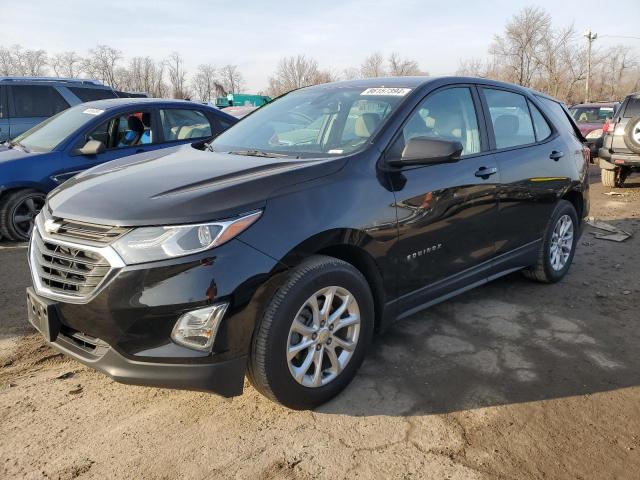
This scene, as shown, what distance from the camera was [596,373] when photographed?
3039mm

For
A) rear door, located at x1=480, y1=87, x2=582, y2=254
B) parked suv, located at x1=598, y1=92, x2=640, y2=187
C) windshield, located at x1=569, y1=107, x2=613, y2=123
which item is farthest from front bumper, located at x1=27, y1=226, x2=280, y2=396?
windshield, located at x1=569, y1=107, x2=613, y2=123

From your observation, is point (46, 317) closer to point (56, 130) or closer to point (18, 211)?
point (18, 211)

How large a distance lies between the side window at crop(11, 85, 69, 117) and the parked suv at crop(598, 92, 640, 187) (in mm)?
9556

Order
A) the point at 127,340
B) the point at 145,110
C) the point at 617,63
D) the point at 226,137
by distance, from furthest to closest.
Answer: the point at 617,63 < the point at 145,110 < the point at 226,137 < the point at 127,340

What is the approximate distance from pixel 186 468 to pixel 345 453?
0.70 metres

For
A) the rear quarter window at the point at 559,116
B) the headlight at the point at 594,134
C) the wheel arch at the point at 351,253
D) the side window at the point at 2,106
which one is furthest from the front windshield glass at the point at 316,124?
the headlight at the point at 594,134

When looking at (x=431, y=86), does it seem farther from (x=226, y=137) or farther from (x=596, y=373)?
(x=596, y=373)

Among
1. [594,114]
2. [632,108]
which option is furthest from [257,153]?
[594,114]

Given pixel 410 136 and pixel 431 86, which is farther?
pixel 431 86

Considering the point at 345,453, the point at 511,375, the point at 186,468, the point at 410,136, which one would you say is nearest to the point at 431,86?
the point at 410,136

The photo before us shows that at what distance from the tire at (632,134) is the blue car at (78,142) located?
688 centimetres

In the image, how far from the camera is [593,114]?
45.3 ft

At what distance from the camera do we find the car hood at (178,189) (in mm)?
2240

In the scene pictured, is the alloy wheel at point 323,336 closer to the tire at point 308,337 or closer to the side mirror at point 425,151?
the tire at point 308,337
